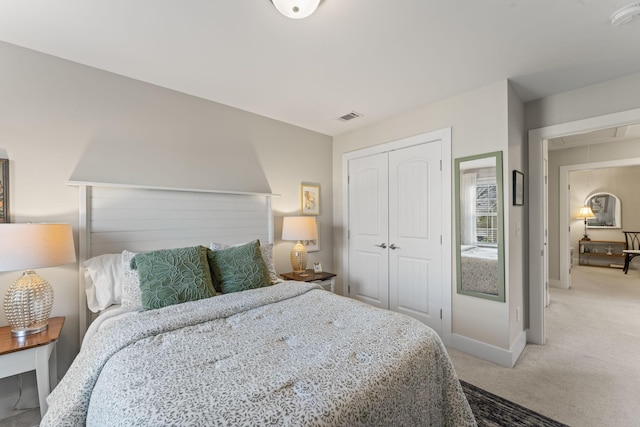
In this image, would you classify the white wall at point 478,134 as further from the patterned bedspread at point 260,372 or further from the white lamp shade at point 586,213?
the white lamp shade at point 586,213

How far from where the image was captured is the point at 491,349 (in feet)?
8.17

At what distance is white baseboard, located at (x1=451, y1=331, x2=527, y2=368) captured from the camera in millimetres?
2412

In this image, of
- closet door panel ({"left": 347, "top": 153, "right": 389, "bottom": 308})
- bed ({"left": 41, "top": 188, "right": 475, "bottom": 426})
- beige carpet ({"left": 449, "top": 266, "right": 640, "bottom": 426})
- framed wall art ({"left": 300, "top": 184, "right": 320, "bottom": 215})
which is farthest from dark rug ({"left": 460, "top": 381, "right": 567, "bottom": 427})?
framed wall art ({"left": 300, "top": 184, "right": 320, "bottom": 215})

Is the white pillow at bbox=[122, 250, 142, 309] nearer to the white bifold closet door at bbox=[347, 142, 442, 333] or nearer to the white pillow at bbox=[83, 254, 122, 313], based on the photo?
the white pillow at bbox=[83, 254, 122, 313]

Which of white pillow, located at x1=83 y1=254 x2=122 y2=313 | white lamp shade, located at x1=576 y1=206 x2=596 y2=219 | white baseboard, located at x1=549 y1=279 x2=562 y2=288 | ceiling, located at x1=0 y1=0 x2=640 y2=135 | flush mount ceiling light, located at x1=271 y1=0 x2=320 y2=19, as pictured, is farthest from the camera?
white lamp shade, located at x1=576 y1=206 x2=596 y2=219

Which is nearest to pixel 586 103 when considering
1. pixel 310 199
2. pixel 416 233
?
pixel 416 233

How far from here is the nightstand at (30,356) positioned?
1.51 meters

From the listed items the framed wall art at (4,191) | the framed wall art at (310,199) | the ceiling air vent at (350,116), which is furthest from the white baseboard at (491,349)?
the framed wall art at (4,191)

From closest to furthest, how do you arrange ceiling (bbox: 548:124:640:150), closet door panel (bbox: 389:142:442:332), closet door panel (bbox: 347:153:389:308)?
closet door panel (bbox: 389:142:442:332), closet door panel (bbox: 347:153:389:308), ceiling (bbox: 548:124:640:150)

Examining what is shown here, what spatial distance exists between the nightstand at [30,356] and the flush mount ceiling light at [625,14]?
385 cm

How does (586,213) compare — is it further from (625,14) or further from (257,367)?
(257,367)

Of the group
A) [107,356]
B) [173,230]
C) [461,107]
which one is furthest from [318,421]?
[461,107]

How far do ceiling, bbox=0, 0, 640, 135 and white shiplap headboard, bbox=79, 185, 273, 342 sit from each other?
1.02m

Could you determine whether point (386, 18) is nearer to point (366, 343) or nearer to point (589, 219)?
point (366, 343)
